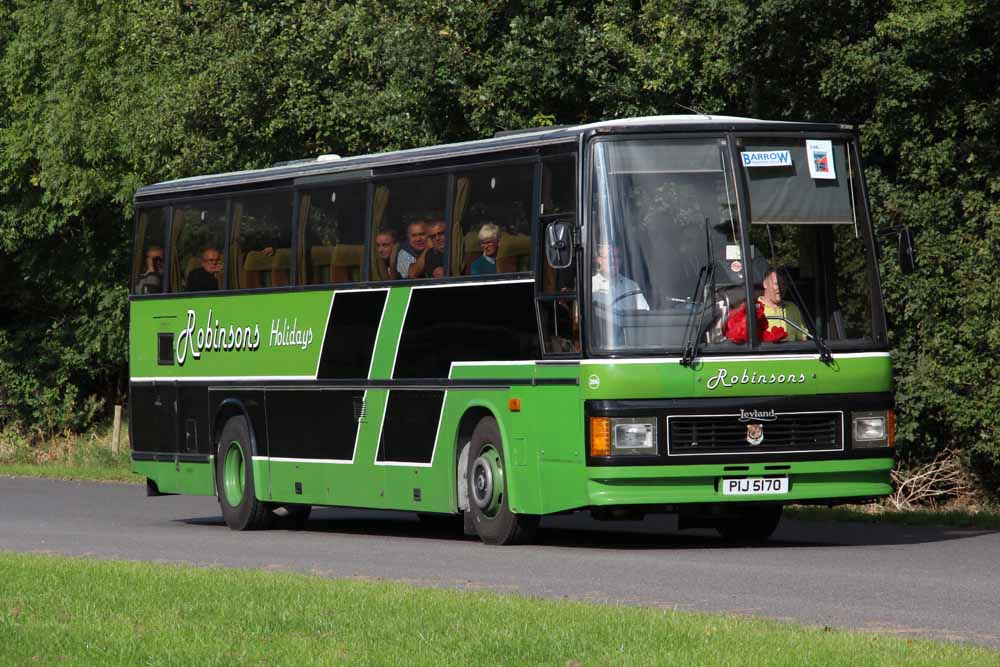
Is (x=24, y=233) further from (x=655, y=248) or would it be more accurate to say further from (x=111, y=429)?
(x=655, y=248)

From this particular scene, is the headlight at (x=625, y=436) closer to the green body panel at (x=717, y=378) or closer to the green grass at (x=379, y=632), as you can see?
the green body panel at (x=717, y=378)

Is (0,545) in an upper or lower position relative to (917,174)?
lower

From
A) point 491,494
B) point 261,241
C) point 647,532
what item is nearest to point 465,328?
point 491,494

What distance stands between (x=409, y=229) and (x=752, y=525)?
3.99 meters

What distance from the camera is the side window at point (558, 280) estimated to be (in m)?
16.9

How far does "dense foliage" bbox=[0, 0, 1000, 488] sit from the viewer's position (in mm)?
22844

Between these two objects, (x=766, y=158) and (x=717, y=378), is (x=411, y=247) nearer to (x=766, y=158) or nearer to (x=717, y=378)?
(x=766, y=158)

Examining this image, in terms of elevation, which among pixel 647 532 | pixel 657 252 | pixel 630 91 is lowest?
pixel 647 532

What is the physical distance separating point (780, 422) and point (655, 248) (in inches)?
66.2

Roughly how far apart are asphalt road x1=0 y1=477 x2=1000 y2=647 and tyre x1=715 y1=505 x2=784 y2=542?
16cm

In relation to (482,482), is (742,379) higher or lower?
higher

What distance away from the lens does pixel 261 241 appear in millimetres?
21750

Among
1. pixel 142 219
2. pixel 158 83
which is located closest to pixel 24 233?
pixel 158 83

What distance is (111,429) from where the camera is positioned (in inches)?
1832
